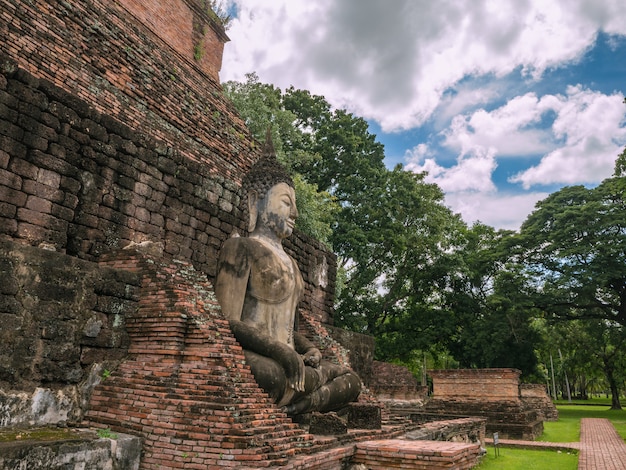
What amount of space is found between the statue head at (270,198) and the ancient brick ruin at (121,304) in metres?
0.90

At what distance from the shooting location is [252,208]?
6.20 meters

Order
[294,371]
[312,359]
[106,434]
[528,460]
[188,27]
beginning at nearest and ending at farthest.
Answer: [106,434] → [294,371] → [312,359] → [528,460] → [188,27]

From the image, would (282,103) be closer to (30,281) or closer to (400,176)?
(400,176)

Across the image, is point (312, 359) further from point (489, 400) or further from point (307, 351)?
point (489, 400)

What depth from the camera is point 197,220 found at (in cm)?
666

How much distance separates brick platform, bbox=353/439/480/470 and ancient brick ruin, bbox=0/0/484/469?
5cm

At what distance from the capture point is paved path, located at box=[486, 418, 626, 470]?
8734 millimetres

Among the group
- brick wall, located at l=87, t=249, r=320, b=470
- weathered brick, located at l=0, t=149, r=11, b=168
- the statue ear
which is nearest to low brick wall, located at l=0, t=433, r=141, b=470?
brick wall, located at l=87, t=249, r=320, b=470

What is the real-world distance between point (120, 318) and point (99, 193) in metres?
1.43

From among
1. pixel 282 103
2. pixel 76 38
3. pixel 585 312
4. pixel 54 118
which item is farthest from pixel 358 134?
pixel 54 118

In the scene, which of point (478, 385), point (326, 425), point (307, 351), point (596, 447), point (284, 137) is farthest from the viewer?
point (284, 137)

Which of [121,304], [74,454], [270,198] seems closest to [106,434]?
[74,454]

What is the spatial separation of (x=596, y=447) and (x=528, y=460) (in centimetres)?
291

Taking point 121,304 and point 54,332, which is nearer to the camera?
point 54,332
